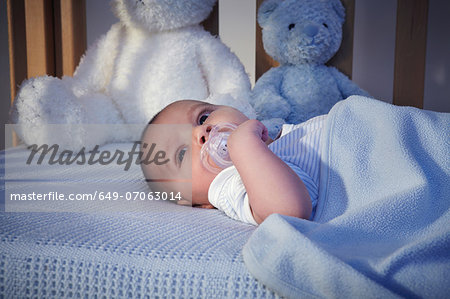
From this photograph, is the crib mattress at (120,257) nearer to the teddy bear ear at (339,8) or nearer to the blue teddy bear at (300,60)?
the blue teddy bear at (300,60)

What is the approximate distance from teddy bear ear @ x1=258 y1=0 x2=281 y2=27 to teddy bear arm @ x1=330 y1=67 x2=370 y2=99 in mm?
297

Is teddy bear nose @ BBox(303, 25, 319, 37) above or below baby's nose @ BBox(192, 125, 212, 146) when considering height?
above

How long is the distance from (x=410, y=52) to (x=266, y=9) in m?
0.54

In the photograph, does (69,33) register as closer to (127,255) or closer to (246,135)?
(246,135)

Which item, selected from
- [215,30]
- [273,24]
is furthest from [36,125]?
[273,24]

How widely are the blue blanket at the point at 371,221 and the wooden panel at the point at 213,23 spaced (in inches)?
30.1

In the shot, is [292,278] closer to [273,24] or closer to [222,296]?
[222,296]

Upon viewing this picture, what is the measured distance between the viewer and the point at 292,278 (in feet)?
1.22

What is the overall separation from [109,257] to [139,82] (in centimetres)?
89

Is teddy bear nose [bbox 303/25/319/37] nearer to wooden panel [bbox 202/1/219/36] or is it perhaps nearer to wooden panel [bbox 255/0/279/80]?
wooden panel [bbox 255/0/279/80]

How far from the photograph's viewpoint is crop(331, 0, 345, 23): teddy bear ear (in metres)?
1.17

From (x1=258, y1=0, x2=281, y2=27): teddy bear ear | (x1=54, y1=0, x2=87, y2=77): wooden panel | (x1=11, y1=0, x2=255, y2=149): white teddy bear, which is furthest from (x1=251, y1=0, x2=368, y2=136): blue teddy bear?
(x1=54, y1=0, x2=87, y2=77): wooden panel

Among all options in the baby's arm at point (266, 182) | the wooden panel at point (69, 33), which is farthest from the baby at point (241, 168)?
the wooden panel at point (69, 33)

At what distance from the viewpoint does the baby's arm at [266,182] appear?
52 centimetres
